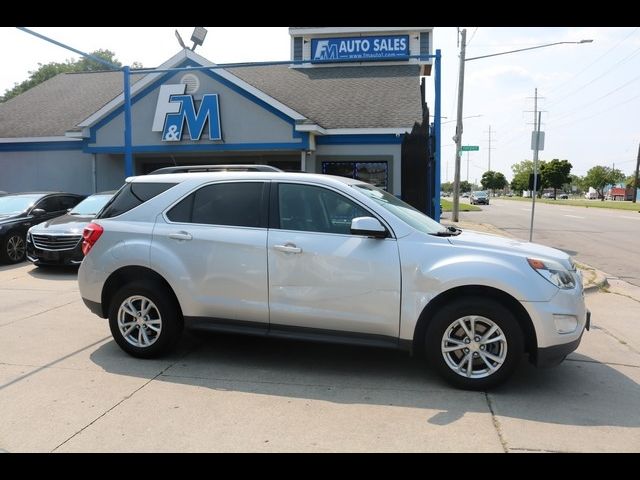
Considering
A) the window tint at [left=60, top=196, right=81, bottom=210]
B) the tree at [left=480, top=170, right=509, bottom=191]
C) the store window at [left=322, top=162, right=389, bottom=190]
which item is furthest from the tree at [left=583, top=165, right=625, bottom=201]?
the window tint at [left=60, top=196, right=81, bottom=210]

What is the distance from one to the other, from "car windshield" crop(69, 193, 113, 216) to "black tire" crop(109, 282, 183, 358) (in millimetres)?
6307

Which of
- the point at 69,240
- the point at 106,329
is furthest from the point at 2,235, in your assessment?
the point at 106,329

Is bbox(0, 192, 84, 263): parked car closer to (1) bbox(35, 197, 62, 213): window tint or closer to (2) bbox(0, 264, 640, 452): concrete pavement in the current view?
(1) bbox(35, 197, 62, 213): window tint

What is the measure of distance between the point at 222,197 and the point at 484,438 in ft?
9.95

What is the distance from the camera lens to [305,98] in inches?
677

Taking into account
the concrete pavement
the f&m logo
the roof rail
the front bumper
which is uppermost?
the f&m logo

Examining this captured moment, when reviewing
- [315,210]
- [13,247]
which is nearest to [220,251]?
[315,210]

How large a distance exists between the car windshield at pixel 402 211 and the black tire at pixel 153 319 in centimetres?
206

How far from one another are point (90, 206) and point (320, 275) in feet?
26.7

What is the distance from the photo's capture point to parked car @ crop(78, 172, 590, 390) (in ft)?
13.6

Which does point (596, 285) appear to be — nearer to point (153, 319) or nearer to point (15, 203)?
point (153, 319)

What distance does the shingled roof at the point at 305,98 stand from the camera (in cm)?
1553

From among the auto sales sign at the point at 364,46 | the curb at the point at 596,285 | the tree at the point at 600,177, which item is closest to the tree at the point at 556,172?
the tree at the point at 600,177
